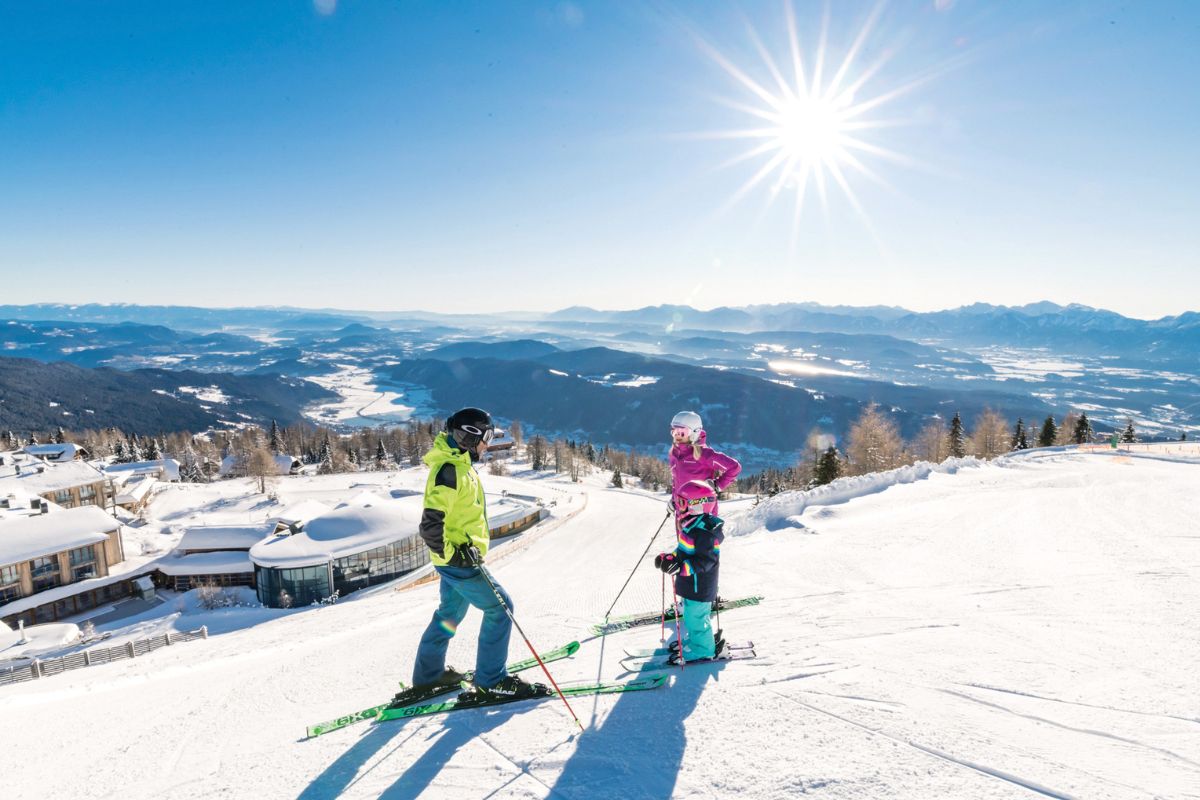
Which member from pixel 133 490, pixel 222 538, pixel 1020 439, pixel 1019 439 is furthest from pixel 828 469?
pixel 133 490

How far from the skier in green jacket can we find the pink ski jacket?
2.09 m

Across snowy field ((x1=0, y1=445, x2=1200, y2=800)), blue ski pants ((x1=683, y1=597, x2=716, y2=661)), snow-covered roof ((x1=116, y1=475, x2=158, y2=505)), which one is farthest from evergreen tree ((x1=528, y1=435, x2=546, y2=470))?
blue ski pants ((x1=683, y1=597, x2=716, y2=661))

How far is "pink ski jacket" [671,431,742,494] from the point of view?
18.8ft

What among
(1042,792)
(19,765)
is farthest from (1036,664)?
(19,765)

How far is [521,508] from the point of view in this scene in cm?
3916

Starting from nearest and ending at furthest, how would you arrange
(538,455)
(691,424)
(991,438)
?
1. (691,424)
2. (991,438)
3. (538,455)

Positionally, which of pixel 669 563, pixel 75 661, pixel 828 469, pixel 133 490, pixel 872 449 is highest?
pixel 669 563

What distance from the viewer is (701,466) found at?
5730 millimetres

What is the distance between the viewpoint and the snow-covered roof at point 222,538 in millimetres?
33969

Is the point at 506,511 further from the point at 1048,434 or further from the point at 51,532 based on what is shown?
the point at 1048,434

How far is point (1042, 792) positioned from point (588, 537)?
25.1 m

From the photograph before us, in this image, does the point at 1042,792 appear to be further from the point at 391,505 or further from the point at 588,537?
the point at 391,505

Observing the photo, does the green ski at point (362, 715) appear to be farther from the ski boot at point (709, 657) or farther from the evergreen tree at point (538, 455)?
the evergreen tree at point (538, 455)

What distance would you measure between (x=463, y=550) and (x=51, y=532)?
1647 inches
